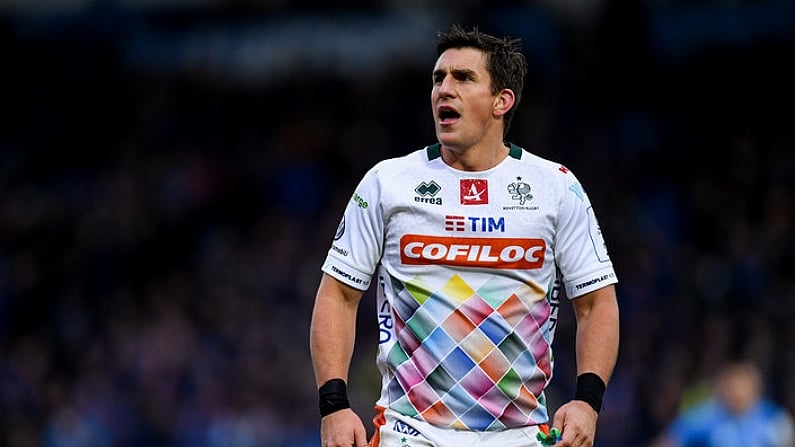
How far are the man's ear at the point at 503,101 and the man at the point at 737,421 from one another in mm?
4668

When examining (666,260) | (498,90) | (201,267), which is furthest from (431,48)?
(498,90)

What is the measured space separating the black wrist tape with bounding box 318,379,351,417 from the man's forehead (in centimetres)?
134

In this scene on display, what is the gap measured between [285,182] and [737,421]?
7.23m

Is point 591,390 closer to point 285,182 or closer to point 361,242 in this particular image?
point 361,242

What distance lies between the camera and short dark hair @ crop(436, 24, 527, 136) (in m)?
6.16

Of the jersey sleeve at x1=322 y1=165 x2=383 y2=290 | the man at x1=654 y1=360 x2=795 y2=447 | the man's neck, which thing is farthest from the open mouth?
the man at x1=654 y1=360 x2=795 y2=447

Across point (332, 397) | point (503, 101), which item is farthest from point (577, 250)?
point (332, 397)

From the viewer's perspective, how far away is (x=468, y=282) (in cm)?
600

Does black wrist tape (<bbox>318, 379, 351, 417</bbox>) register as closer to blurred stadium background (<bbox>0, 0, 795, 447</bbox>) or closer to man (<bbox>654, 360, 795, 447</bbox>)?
man (<bbox>654, 360, 795, 447</bbox>)

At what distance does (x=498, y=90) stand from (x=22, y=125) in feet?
43.9

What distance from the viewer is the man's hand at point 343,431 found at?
579 cm

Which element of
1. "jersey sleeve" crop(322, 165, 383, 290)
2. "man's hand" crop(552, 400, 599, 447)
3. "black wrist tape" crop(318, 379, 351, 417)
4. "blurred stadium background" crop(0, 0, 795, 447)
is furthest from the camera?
"blurred stadium background" crop(0, 0, 795, 447)

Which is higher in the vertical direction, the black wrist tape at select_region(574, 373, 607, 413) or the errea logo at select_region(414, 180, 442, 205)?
the errea logo at select_region(414, 180, 442, 205)

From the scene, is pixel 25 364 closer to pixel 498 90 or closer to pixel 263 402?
pixel 263 402
